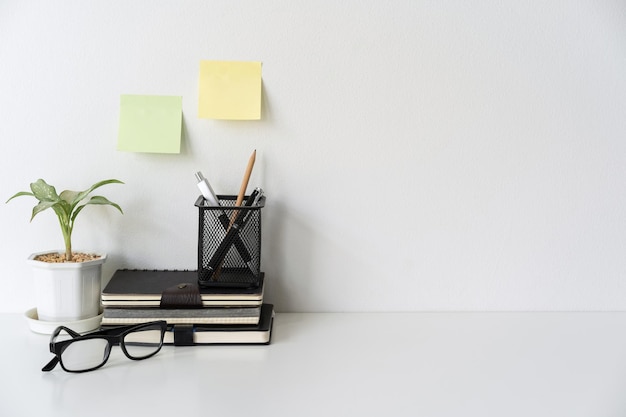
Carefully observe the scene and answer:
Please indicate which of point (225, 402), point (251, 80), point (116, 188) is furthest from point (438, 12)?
point (225, 402)

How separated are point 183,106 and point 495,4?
1.82 feet

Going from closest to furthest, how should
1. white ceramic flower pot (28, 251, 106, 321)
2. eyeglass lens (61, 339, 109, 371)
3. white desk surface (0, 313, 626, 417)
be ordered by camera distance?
white desk surface (0, 313, 626, 417), eyeglass lens (61, 339, 109, 371), white ceramic flower pot (28, 251, 106, 321)

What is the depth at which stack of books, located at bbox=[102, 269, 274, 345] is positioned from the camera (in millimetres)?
954

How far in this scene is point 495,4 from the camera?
1.11 meters

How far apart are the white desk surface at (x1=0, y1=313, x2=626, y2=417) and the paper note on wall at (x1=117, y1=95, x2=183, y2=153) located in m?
0.33

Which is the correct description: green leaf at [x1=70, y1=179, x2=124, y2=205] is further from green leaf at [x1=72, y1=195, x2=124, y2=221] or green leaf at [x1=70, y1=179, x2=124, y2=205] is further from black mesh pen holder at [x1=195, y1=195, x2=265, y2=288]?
black mesh pen holder at [x1=195, y1=195, x2=265, y2=288]

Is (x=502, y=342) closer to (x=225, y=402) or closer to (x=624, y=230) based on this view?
(x=624, y=230)

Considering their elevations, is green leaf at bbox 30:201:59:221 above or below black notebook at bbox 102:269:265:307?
above

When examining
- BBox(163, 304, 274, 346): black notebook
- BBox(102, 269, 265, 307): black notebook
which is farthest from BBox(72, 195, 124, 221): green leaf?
BBox(163, 304, 274, 346): black notebook

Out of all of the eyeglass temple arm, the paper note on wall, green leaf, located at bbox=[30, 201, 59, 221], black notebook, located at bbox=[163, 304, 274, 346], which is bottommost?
the eyeglass temple arm

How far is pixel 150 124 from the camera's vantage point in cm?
106

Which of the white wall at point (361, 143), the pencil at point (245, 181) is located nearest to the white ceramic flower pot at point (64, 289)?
the white wall at point (361, 143)

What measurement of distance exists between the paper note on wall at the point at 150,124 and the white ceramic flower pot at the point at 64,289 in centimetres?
20

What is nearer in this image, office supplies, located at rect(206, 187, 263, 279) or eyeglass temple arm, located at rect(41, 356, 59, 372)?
eyeglass temple arm, located at rect(41, 356, 59, 372)
